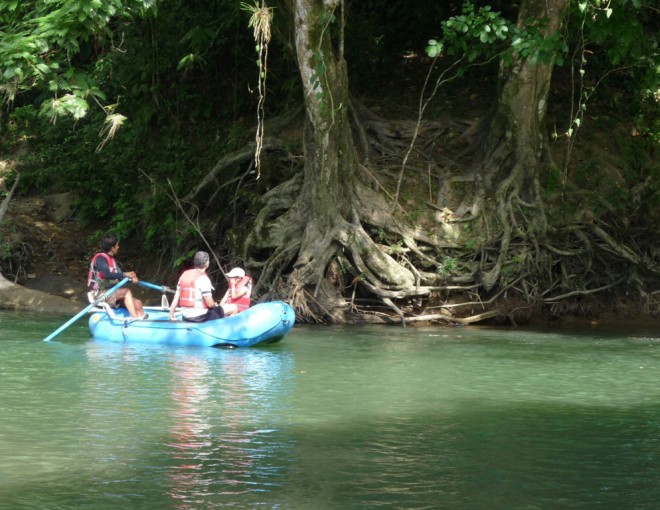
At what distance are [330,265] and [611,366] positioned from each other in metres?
5.11

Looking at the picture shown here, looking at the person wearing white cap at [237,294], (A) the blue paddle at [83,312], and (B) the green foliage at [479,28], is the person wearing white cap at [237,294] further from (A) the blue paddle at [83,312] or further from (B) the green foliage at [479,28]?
(B) the green foliage at [479,28]

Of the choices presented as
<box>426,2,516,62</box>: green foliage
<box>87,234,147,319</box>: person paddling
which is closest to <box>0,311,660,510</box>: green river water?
<box>87,234,147,319</box>: person paddling

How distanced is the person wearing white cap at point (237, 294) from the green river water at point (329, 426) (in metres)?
0.82

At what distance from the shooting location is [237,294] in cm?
1362

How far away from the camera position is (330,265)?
1555cm

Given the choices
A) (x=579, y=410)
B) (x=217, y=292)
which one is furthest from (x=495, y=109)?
(x=579, y=410)

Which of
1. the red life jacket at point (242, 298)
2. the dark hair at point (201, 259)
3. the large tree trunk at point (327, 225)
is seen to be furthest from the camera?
the large tree trunk at point (327, 225)

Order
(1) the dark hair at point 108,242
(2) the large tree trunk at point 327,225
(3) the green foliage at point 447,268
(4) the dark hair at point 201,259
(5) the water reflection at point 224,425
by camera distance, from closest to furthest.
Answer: (5) the water reflection at point 224,425 < (4) the dark hair at point 201,259 < (1) the dark hair at point 108,242 < (2) the large tree trunk at point 327,225 < (3) the green foliage at point 447,268

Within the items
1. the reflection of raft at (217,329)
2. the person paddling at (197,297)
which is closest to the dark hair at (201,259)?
the person paddling at (197,297)

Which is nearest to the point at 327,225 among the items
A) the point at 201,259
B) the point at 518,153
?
the point at 201,259

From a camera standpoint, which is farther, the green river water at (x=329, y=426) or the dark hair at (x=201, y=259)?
the dark hair at (x=201, y=259)

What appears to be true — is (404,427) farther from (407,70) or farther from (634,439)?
(407,70)

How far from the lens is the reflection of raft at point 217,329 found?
502 inches

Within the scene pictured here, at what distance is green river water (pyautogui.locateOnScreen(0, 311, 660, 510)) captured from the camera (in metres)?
6.41
